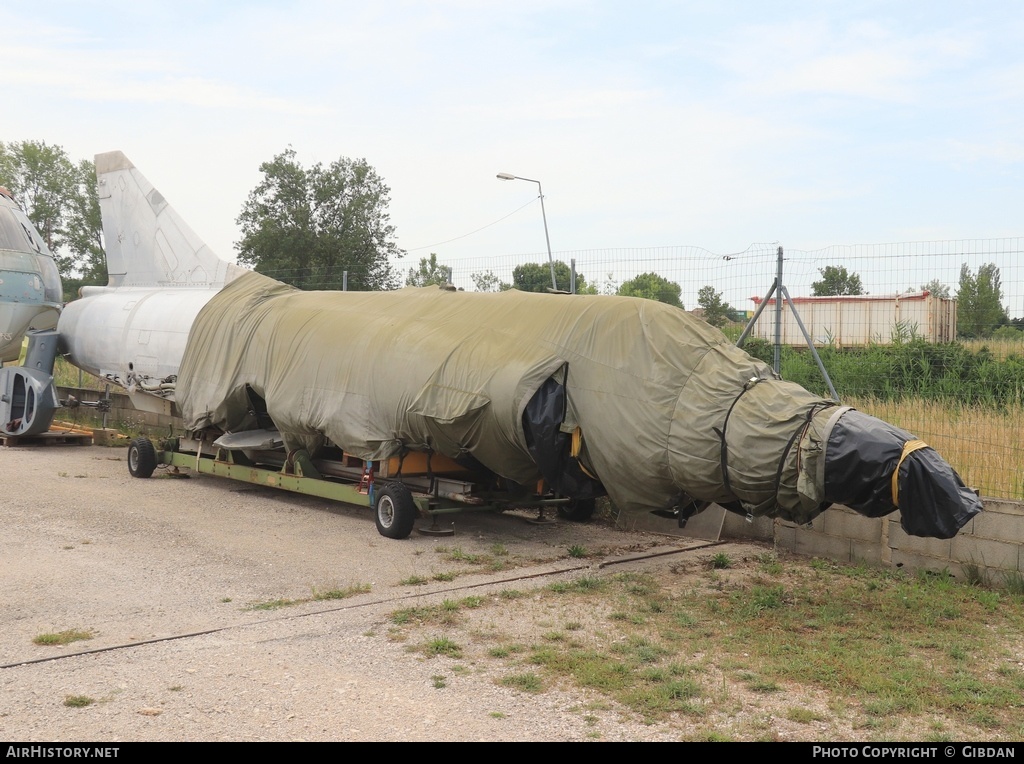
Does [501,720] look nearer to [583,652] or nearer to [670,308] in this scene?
[583,652]

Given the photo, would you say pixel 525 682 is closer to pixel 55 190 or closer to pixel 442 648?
pixel 442 648

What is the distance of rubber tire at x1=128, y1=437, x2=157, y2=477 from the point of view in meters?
12.1

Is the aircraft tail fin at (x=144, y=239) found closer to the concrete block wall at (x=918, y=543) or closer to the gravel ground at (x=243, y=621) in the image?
the gravel ground at (x=243, y=621)

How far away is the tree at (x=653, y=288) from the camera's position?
995 centimetres

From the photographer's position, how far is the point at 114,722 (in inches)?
176

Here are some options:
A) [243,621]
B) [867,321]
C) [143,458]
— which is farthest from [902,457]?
[143,458]

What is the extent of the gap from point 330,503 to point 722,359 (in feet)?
17.6

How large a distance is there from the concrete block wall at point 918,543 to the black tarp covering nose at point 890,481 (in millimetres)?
1389

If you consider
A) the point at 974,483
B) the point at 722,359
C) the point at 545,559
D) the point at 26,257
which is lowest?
the point at 545,559

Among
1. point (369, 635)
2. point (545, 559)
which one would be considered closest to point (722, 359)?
point (545, 559)

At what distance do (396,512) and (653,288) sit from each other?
12.5 feet

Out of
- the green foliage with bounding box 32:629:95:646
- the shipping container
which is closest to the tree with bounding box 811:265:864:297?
the shipping container

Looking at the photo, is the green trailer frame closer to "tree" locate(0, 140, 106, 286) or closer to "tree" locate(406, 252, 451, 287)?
"tree" locate(406, 252, 451, 287)
